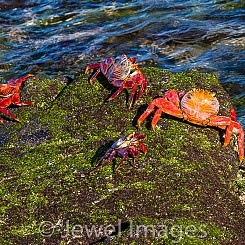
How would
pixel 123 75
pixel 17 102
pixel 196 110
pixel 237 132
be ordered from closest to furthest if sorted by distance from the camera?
pixel 196 110 < pixel 237 132 < pixel 17 102 < pixel 123 75

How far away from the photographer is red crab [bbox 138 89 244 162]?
Answer: 511 centimetres

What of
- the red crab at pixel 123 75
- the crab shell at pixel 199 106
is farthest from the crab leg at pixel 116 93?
the crab shell at pixel 199 106

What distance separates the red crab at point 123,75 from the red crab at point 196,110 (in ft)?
1.06

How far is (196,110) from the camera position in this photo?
202 inches

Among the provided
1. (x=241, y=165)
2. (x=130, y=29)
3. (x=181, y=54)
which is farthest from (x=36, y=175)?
(x=130, y=29)

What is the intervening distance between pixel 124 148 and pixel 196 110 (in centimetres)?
112

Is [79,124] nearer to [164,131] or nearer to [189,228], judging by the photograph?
[164,131]

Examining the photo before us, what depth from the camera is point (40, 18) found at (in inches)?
508

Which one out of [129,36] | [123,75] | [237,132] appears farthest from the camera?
[129,36]

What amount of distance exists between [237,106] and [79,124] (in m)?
3.64

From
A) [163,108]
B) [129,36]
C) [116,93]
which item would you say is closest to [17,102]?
[116,93]

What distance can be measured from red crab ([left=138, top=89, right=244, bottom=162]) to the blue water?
106 inches

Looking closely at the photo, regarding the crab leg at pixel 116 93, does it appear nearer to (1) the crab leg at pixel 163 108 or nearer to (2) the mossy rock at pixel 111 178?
(2) the mossy rock at pixel 111 178

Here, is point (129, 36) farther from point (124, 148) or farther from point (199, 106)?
point (124, 148)
